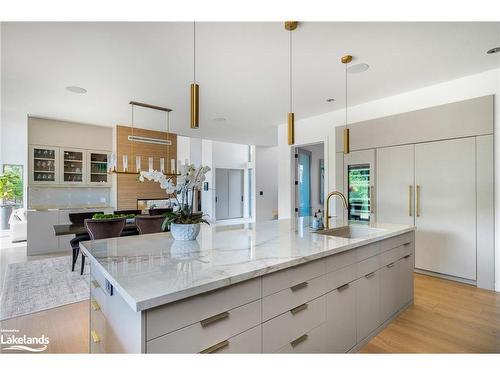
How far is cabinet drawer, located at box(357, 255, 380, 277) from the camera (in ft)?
6.44

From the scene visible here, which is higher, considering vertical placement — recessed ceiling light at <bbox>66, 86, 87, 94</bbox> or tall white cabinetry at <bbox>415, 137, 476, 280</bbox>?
recessed ceiling light at <bbox>66, 86, 87, 94</bbox>

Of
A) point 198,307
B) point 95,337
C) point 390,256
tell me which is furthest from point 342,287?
point 95,337

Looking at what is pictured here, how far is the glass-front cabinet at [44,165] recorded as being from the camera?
17.3 feet

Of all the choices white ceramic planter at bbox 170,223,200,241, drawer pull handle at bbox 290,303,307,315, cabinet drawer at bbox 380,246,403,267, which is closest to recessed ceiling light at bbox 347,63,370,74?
cabinet drawer at bbox 380,246,403,267

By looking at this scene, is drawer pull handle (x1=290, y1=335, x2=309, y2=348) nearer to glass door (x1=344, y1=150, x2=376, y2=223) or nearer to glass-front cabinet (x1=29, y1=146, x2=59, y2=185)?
glass door (x1=344, y1=150, x2=376, y2=223)

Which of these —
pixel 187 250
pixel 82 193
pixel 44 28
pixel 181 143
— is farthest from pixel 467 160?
pixel 181 143

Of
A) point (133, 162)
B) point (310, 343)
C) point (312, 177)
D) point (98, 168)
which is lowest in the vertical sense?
point (310, 343)

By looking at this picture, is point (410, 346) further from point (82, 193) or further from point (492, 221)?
point (82, 193)

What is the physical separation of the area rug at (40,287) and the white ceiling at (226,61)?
2.62 m

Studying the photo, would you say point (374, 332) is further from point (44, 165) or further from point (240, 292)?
point (44, 165)

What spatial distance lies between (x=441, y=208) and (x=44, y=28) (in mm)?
4858

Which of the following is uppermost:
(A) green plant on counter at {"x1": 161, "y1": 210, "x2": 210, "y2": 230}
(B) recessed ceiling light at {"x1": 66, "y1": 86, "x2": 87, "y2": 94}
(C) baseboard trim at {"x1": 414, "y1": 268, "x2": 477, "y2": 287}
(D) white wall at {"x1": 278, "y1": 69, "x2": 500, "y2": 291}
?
(B) recessed ceiling light at {"x1": 66, "y1": 86, "x2": 87, "y2": 94}

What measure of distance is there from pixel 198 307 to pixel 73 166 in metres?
5.97

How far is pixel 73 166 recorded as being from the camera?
575 centimetres
